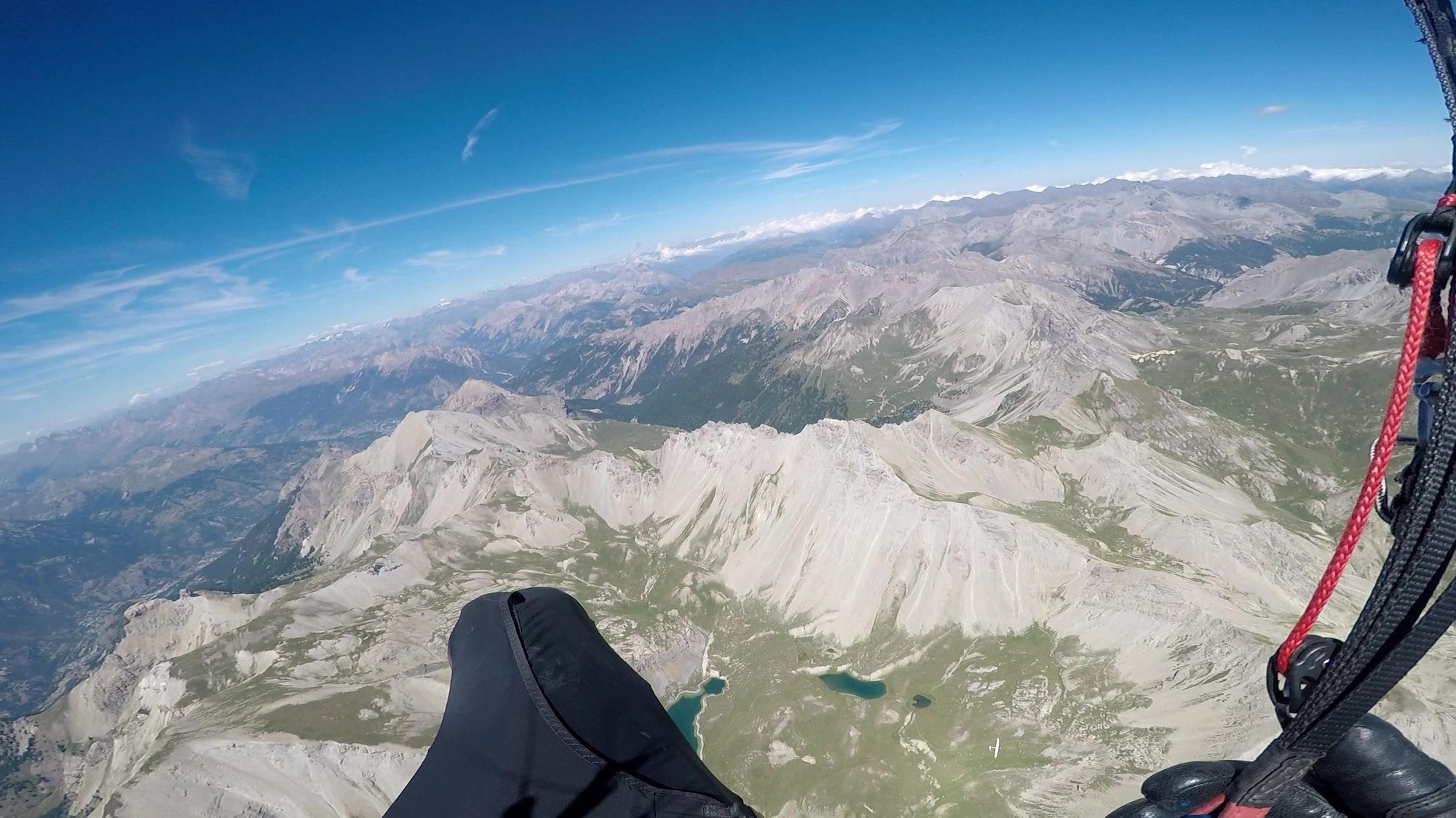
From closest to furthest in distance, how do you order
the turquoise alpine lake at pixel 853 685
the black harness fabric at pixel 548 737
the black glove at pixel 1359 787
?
the black glove at pixel 1359 787 → the black harness fabric at pixel 548 737 → the turquoise alpine lake at pixel 853 685

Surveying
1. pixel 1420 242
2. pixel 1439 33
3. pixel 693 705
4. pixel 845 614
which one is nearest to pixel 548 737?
pixel 1420 242

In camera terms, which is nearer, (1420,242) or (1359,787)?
(1420,242)

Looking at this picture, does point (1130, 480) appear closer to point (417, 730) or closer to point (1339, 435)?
point (1339, 435)

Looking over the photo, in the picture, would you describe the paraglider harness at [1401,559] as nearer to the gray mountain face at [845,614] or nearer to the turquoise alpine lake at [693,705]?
the gray mountain face at [845,614]

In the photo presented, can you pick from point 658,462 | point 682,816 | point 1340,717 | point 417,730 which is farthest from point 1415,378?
point 658,462

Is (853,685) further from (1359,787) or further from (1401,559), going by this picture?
(1401,559)

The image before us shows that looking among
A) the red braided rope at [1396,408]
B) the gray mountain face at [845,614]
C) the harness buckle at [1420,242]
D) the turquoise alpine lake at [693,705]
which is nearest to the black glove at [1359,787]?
the red braided rope at [1396,408]

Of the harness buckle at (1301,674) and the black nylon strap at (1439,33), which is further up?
the black nylon strap at (1439,33)
